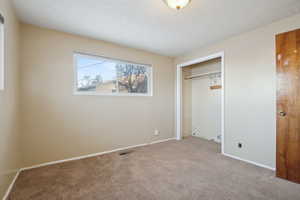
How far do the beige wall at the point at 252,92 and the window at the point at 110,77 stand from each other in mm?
2007

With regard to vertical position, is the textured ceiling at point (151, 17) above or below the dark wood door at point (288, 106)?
above

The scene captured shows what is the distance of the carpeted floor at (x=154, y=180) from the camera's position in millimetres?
1731

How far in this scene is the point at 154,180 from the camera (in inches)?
80.7

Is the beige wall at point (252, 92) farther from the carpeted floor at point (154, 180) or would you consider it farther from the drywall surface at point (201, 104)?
the drywall surface at point (201, 104)

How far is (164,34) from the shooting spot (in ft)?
9.28

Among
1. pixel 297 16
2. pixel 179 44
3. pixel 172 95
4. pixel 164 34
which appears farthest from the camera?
pixel 172 95

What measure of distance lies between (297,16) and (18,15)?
4272 mm

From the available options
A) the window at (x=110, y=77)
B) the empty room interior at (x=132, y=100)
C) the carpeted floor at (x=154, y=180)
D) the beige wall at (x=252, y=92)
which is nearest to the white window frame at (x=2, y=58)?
the empty room interior at (x=132, y=100)

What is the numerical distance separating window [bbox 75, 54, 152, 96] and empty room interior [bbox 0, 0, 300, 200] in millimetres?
24

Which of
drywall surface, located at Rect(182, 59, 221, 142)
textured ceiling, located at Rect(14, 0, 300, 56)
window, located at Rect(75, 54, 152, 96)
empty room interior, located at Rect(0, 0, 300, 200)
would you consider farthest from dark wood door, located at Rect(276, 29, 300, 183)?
window, located at Rect(75, 54, 152, 96)

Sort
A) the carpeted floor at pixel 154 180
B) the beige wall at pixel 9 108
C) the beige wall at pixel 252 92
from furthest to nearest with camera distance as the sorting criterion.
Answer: the beige wall at pixel 252 92 → the carpeted floor at pixel 154 180 → the beige wall at pixel 9 108

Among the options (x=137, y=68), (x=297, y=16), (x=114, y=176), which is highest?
(x=297, y=16)

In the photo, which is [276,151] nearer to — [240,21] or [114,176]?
[240,21]

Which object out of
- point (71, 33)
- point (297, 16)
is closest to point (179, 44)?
point (297, 16)
